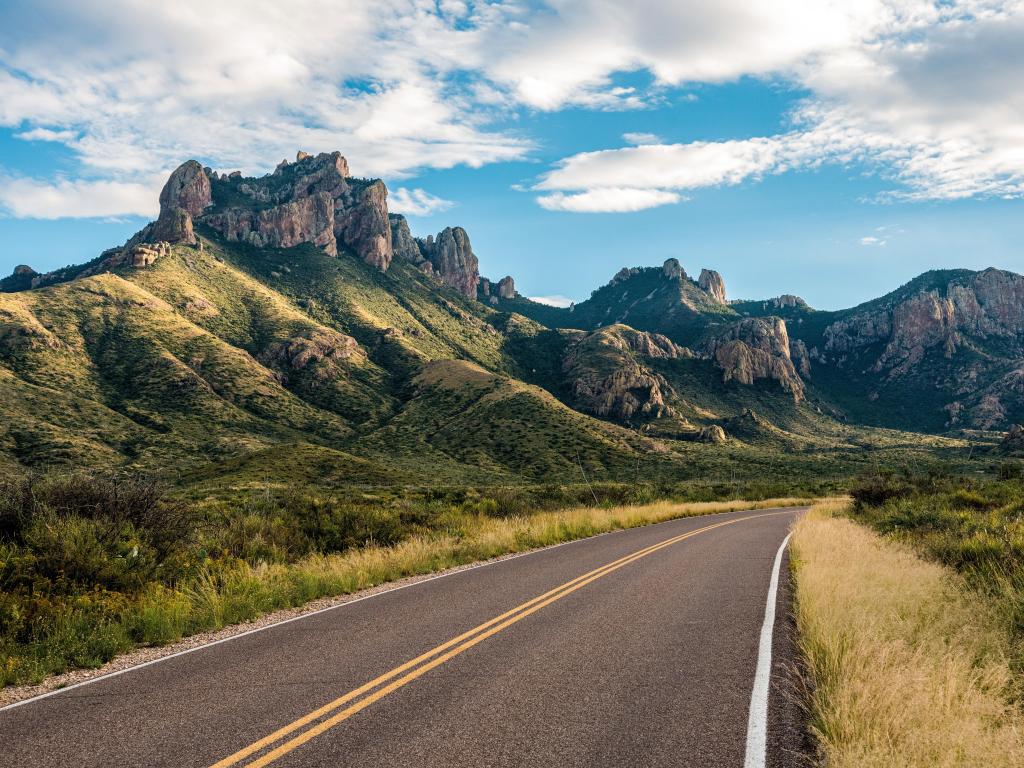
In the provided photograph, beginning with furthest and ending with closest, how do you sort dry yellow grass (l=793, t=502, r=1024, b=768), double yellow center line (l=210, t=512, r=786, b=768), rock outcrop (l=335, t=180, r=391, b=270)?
rock outcrop (l=335, t=180, r=391, b=270) < double yellow center line (l=210, t=512, r=786, b=768) < dry yellow grass (l=793, t=502, r=1024, b=768)

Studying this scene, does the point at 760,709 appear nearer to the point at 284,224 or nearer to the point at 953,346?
the point at 284,224

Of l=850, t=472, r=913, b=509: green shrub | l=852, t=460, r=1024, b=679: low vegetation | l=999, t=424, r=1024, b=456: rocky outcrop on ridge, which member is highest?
l=852, t=460, r=1024, b=679: low vegetation

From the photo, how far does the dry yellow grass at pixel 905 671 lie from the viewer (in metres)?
4.40

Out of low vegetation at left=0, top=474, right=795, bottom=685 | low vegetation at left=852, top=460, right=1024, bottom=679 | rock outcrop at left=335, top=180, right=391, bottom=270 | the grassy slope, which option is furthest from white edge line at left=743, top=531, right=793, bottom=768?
rock outcrop at left=335, top=180, right=391, bottom=270

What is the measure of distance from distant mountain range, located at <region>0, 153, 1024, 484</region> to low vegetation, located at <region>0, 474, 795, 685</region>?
3859 centimetres

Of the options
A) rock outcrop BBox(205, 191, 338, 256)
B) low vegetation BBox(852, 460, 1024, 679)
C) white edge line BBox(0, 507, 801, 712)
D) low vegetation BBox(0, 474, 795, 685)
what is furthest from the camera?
rock outcrop BBox(205, 191, 338, 256)

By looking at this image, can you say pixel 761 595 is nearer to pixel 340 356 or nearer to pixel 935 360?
pixel 340 356

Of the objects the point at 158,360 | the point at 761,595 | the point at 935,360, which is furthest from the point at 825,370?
the point at 761,595

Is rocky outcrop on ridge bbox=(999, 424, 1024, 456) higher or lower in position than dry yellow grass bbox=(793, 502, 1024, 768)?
lower

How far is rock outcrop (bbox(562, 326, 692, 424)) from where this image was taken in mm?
125688

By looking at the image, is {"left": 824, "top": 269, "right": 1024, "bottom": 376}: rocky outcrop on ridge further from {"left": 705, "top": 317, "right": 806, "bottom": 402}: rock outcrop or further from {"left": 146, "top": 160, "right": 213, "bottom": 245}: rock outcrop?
{"left": 146, "top": 160, "right": 213, "bottom": 245}: rock outcrop

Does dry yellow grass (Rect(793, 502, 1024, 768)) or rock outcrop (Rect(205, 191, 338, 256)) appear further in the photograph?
rock outcrop (Rect(205, 191, 338, 256))

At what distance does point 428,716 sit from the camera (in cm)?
572

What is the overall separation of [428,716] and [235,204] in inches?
7761
